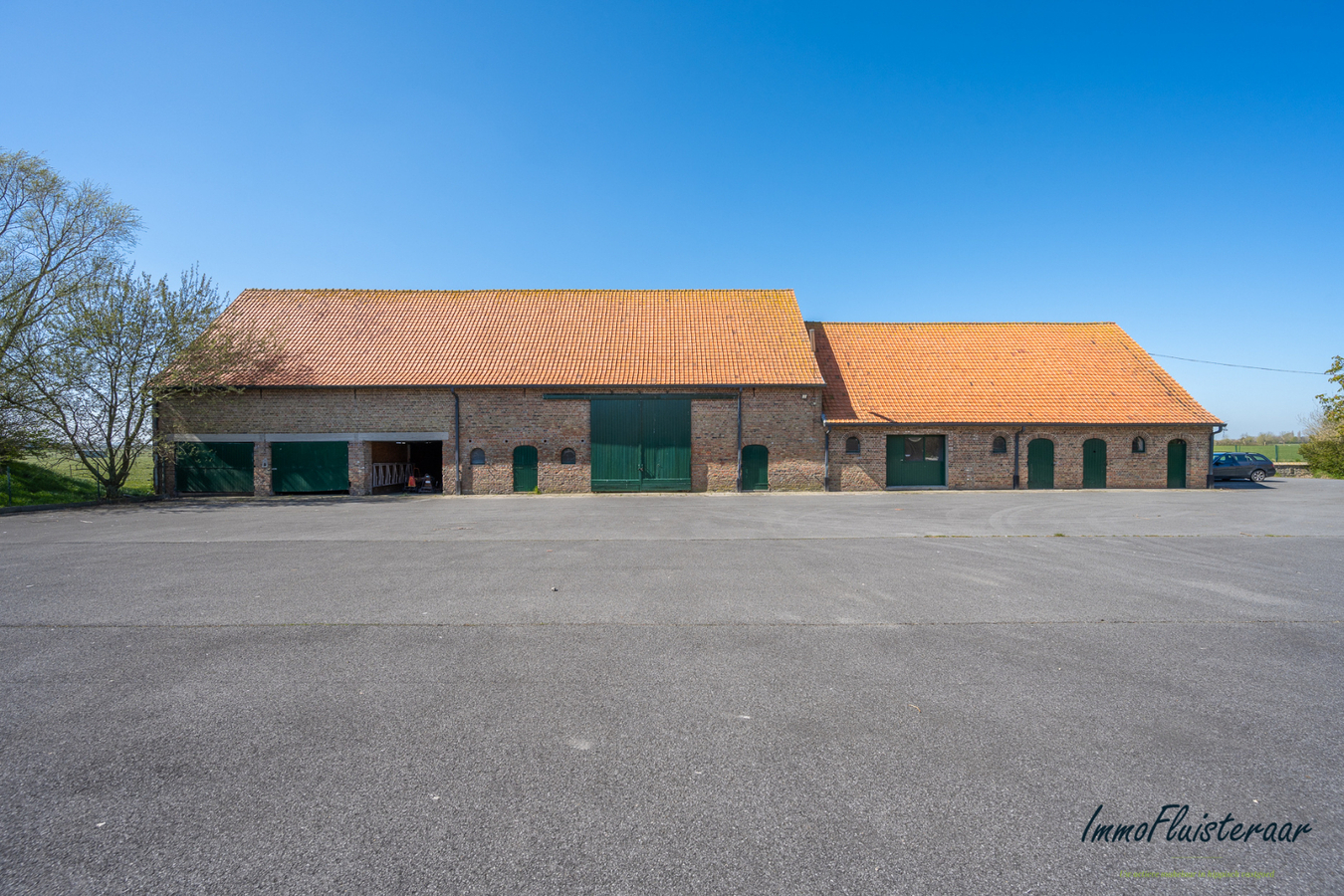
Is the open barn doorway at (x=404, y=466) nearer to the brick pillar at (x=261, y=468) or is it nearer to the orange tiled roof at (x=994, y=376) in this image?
the brick pillar at (x=261, y=468)

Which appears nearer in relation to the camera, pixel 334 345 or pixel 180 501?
pixel 180 501

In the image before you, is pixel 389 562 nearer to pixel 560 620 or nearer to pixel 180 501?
pixel 560 620

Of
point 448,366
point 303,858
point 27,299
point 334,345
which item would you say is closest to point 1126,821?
point 303,858

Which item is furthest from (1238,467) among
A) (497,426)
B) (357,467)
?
(357,467)

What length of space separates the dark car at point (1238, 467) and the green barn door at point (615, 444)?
25.5 m

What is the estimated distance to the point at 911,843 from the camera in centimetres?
254

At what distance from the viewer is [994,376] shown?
24.0 metres

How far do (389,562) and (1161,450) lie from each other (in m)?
27.0

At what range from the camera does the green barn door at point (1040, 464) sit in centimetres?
2239

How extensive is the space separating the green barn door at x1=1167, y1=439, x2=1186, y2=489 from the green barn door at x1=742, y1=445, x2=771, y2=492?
15674 millimetres

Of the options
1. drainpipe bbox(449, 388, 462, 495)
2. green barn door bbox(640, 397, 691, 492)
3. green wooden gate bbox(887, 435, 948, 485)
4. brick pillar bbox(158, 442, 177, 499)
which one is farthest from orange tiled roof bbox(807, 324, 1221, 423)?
brick pillar bbox(158, 442, 177, 499)

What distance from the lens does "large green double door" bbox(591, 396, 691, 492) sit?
21.3 meters

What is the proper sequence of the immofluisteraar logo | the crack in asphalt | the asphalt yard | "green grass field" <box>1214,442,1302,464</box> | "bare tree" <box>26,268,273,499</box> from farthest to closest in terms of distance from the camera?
"green grass field" <box>1214,442,1302,464</box>, "bare tree" <box>26,268,273,499</box>, the crack in asphalt, the immofluisteraar logo, the asphalt yard

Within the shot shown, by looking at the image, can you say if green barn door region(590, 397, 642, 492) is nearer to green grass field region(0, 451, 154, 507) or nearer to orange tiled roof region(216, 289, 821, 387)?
orange tiled roof region(216, 289, 821, 387)
